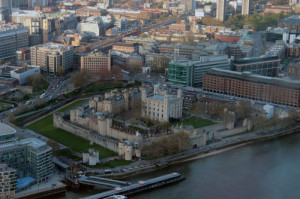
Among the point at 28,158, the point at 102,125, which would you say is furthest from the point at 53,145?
the point at 102,125

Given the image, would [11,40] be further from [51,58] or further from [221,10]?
[221,10]

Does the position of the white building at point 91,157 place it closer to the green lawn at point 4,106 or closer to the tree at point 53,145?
the tree at point 53,145

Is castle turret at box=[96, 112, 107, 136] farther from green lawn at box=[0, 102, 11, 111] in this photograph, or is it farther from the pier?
green lawn at box=[0, 102, 11, 111]

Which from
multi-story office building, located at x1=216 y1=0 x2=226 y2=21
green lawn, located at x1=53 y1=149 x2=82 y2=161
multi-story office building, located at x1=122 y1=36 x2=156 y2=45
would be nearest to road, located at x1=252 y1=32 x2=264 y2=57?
multi-story office building, located at x1=122 y1=36 x2=156 y2=45

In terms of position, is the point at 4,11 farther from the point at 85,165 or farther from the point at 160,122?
the point at 85,165

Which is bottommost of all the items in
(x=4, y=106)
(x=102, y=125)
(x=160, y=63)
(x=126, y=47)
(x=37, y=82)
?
(x=4, y=106)

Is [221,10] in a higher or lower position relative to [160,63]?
higher

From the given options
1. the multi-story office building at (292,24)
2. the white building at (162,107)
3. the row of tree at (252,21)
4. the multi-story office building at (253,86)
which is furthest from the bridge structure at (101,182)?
the row of tree at (252,21)

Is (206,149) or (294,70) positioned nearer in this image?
(206,149)
